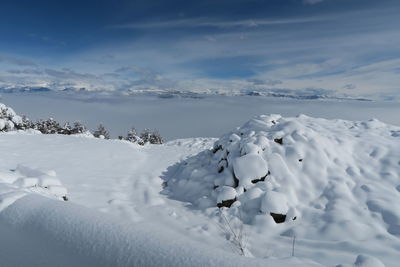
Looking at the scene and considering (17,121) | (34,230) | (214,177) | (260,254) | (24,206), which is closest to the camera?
(34,230)

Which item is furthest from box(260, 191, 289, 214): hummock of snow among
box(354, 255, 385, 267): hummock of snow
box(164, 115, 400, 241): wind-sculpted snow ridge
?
box(354, 255, 385, 267): hummock of snow

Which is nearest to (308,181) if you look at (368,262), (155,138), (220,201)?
(220,201)

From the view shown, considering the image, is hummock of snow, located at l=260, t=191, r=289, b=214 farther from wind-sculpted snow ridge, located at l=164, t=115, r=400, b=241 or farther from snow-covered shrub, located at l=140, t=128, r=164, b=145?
snow-covered shrub, located at l=140, t=128, r=164, b=145

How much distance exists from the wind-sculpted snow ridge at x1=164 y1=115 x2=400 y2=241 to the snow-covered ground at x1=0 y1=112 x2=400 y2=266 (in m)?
0.03

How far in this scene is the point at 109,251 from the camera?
257 centimetres

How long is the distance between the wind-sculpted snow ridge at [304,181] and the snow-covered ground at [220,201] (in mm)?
33

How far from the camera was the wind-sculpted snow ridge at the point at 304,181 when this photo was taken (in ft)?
20.4

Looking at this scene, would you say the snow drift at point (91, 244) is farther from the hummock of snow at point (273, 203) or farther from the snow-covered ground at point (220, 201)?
the hummock of snow at point (273, 203)

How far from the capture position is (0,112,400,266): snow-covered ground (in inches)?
107

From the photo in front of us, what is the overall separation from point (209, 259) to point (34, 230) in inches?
87.3

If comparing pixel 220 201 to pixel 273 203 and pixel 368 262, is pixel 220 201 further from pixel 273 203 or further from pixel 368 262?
pixel 368 262

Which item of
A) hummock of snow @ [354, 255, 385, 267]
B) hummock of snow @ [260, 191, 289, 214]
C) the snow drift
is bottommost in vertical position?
hummock of snow @ [260, 191, 289, 214]

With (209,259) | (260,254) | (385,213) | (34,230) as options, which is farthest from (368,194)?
(34,230)

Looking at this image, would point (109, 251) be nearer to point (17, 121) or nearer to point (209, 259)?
point (209, 259)
